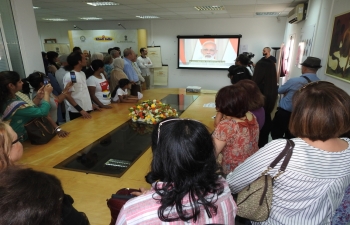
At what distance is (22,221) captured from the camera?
1.81ft

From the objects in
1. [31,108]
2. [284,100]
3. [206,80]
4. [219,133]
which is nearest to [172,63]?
[206,80]

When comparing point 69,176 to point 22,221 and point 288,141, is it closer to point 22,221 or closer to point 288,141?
point 22,221

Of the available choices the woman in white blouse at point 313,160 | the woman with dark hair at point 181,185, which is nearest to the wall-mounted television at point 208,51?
the woman in white blouse at point 313,160

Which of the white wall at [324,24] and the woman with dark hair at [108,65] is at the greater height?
the white wall at [324,24]

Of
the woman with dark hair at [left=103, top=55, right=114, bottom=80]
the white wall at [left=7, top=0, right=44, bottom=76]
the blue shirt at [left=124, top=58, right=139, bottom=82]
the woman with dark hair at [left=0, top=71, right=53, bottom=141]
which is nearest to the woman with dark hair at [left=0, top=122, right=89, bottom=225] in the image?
the woman with dark hair at [left=0, top=71, right=53, bottom=141]

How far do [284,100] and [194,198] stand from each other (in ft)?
7.48

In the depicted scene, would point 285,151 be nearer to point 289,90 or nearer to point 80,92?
point 289,90

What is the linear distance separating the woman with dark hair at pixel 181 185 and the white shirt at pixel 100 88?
2.66 m

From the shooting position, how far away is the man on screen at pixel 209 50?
7.55 meters

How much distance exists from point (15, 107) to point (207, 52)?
6.74 m

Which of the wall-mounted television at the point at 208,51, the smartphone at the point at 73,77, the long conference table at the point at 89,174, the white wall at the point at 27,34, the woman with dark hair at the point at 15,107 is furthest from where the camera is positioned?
the wall-mounted television at the point at 208,51

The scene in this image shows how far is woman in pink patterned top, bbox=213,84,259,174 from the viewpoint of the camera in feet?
4.24

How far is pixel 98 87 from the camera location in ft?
10.4

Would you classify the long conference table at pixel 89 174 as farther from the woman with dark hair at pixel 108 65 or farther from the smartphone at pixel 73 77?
the woman with dark hair at pixel 108 65
